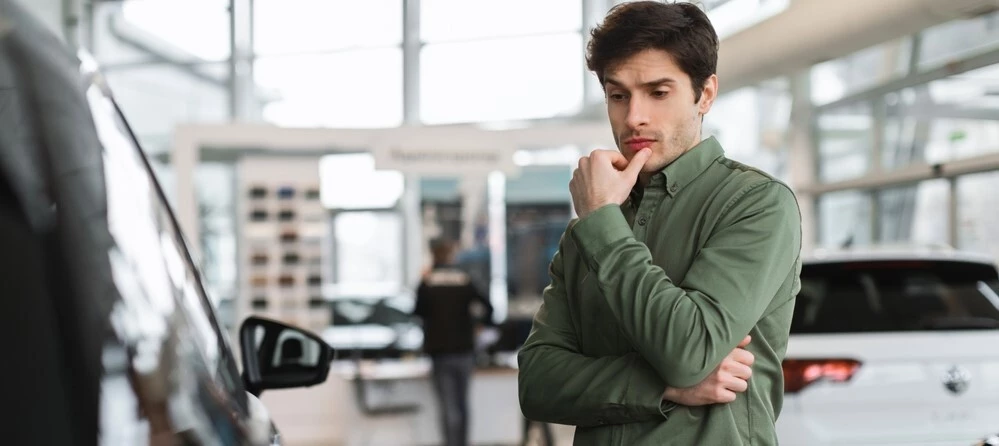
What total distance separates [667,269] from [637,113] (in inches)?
8.7

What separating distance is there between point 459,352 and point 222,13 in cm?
725

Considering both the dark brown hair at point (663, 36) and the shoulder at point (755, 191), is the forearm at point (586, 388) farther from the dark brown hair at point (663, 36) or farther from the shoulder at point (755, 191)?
the dark brown hair at point (663, 36)

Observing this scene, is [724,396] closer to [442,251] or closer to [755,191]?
[755,191]

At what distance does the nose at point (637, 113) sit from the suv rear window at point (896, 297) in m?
2.30

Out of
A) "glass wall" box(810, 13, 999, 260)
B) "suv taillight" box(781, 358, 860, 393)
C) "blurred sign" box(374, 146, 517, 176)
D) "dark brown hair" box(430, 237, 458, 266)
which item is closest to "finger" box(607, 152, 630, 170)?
"suv taillight" box(781, 358, 860, 393)

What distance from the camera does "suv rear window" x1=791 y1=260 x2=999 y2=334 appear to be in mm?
3727

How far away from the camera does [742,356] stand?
147 centimetres

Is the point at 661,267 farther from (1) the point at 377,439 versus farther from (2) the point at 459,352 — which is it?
(1) the point at 377,439

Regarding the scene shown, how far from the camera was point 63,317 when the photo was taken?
750mm

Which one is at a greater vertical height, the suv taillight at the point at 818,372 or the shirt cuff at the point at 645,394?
the shirt cuff at the point at 645,394

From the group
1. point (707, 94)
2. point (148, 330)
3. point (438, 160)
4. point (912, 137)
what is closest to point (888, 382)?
point (707, 94)

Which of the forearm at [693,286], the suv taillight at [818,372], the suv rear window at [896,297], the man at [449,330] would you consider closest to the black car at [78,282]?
the forearm at [693,286]

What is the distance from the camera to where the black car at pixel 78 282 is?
2.39ft

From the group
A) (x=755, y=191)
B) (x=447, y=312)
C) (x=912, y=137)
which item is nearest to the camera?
(x=755, y=191)
